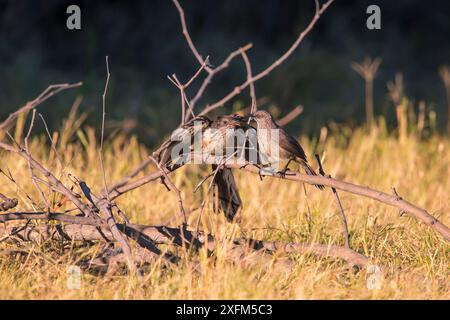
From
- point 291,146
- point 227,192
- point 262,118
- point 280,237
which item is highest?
point 262,118

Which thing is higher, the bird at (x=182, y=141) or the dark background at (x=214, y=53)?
the dark background at (x=214, y=53)

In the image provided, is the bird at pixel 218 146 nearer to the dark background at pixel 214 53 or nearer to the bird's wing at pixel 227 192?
the bird's wing at pixel 227 192

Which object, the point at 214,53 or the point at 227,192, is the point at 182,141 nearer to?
the point at 227,192

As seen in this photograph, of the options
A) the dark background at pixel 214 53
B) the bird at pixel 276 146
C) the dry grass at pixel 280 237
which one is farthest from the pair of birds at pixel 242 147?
the dark background at pixel 214 53

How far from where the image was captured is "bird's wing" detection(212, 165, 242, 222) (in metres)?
4.91

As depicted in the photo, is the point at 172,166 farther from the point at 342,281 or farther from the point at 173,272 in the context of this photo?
the point at 342,281

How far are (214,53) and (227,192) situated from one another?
7302 millimetres

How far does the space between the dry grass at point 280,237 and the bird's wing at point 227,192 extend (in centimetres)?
8

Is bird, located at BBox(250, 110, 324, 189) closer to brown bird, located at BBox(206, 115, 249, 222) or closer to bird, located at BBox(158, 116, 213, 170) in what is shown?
brown bird, located at BBox(206, 115, 249, 222)

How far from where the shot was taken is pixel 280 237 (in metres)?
5.19

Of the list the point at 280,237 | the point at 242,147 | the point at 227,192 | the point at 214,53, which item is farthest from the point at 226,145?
the point at 214,53

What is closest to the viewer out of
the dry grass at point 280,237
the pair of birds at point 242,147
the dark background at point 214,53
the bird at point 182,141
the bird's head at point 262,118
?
the dry grass at point 280,237

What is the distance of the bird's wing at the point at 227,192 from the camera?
491cm
